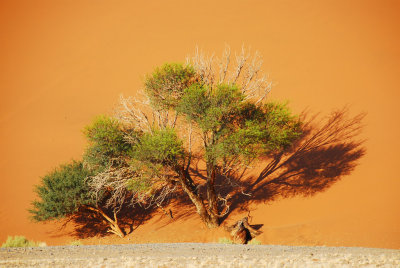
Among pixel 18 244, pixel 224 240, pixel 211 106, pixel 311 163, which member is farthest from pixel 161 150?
pixel 311 163

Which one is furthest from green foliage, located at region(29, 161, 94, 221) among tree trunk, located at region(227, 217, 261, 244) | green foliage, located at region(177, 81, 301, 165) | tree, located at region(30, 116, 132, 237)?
tree trunk, located at region(227, 217, 261, 244)

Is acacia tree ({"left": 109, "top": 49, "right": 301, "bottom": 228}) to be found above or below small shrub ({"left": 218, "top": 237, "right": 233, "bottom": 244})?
above

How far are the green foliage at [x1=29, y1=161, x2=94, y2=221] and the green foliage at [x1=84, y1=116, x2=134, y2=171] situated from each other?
1.42 meters

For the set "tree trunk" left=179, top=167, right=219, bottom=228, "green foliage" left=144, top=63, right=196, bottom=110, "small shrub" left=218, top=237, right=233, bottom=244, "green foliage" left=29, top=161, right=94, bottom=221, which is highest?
"green foliage" left=144, top=63, right=196, bottom=110

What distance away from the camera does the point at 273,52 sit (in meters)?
27.2

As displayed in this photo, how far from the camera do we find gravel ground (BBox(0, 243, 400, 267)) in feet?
22.5

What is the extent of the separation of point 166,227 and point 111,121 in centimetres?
516

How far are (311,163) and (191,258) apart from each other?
1181 centimetres

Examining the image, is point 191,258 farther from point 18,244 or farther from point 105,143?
point 18,244

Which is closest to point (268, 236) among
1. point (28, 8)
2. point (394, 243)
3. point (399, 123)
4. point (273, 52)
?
point (394, 243)

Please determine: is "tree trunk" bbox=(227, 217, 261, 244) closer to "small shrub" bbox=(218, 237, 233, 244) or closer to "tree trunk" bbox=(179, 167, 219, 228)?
"small shrub" bbox=(218, 237, 233, 244)

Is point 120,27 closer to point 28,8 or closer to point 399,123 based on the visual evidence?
point 28,8

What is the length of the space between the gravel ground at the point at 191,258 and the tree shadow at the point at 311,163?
6692 millimetres

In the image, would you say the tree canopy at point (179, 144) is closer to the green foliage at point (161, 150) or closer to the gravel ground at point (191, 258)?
the green foliage at point (161, 150)
